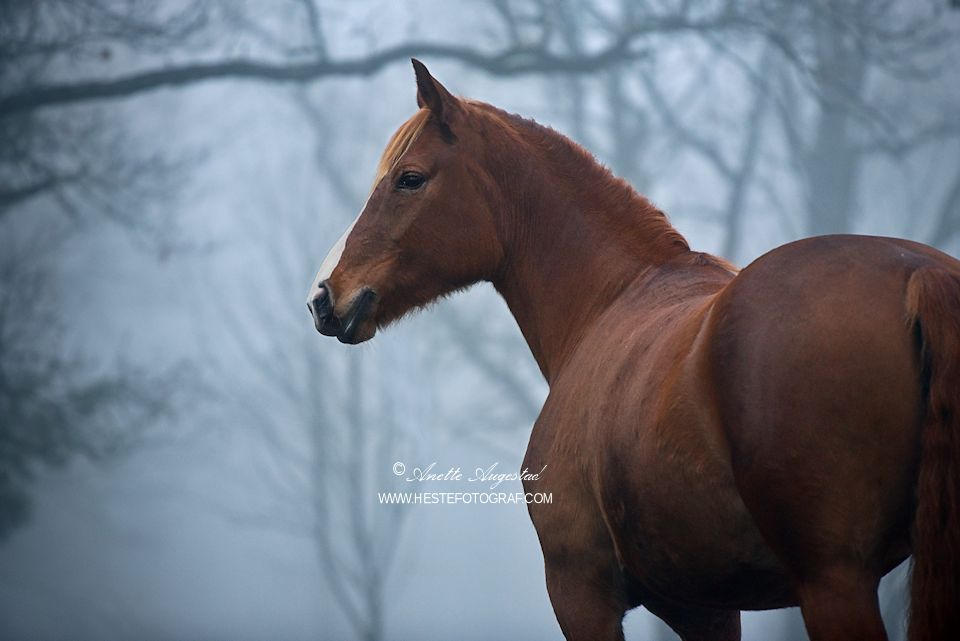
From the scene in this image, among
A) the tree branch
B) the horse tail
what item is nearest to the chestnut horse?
the horse tail

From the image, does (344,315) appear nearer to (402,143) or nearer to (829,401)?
(402,143)

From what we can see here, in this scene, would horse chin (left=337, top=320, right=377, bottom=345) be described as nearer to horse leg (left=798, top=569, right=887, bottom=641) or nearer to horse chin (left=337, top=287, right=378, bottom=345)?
horse chin (left=337, top=287, right=378, bottom=345)

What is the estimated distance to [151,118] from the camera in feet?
18.6

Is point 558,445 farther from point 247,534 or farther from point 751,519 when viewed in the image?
point 247,534

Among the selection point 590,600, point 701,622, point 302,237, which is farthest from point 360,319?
point 302,237

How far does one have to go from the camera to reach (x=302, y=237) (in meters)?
5.57

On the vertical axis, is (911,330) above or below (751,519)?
above

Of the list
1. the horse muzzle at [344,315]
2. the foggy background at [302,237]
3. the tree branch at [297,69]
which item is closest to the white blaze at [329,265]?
the horse muzzle at [344,315]

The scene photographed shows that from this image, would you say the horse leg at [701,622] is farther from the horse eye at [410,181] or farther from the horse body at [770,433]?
the horse eye at [410,181]

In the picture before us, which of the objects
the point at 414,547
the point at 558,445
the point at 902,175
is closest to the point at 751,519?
the point at 558,445

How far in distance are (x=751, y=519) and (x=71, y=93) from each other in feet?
18.2

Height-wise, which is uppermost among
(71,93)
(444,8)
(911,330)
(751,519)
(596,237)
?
(444,8)

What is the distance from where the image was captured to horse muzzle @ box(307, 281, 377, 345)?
1.74m

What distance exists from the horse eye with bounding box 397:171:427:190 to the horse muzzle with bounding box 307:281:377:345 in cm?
21
